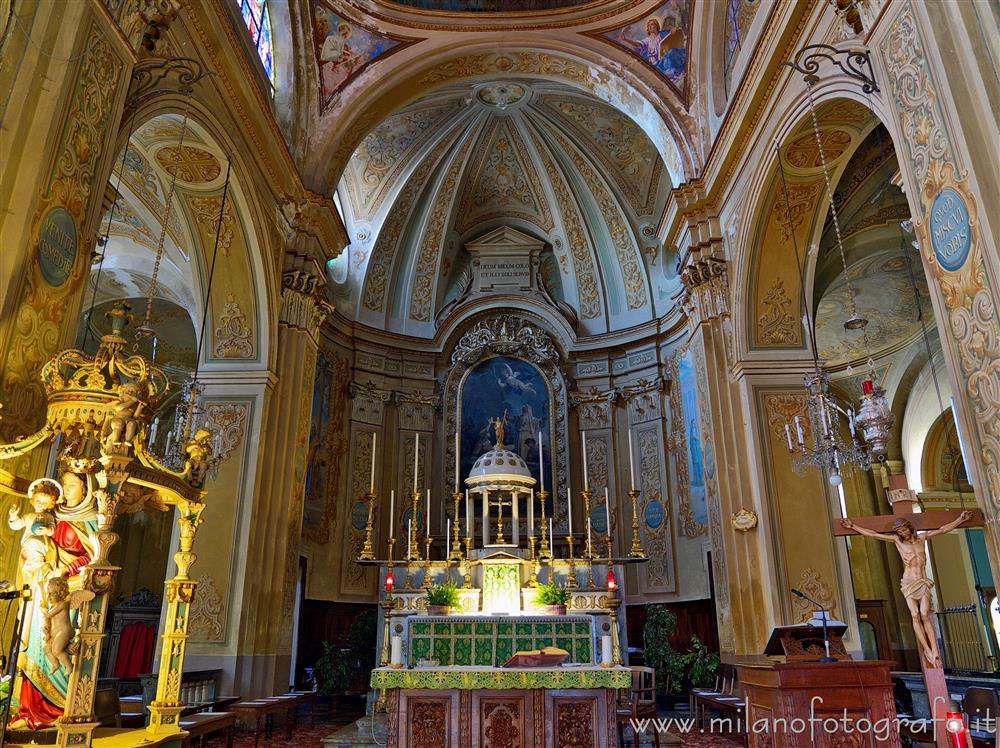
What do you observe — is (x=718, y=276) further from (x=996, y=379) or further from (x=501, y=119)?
(x=501, y=119)

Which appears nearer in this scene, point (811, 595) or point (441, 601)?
point (811, 595)

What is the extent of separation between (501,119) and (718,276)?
7550mm

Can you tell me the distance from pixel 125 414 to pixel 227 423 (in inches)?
201

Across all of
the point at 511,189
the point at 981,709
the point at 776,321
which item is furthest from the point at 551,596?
the point at 511,189

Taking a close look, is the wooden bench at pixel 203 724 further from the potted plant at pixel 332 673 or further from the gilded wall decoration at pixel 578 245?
the gilded wall decoration at pixel 578 245

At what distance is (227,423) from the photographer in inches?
377

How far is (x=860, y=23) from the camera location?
6.03 metres

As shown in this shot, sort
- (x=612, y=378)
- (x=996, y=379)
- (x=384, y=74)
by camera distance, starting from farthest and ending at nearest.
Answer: (x=612, y=378)
(x=384, y=74)
(x=996, y=379)

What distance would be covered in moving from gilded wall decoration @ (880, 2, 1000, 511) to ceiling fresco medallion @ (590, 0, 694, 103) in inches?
259

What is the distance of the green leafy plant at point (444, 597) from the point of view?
9000 mm

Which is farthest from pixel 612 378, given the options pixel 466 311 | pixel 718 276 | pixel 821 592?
pixel 821 592

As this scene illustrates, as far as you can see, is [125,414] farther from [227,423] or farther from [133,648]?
[133,648]

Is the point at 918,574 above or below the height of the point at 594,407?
below

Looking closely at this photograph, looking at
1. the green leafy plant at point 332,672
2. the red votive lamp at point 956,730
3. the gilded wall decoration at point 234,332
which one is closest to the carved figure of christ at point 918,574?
the red votive lamp at point 956,730
